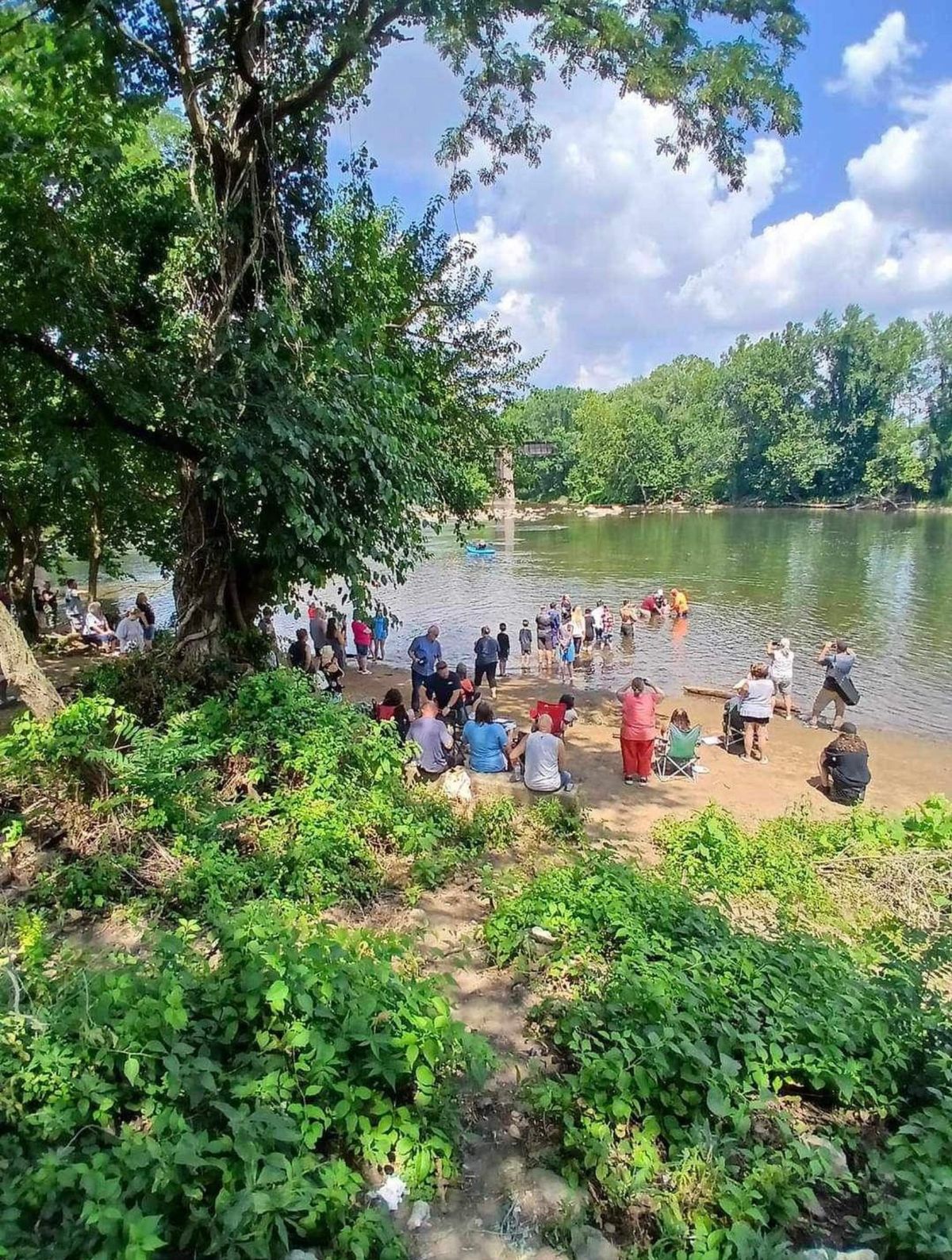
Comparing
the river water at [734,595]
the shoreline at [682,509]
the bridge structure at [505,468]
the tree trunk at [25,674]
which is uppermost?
the bridge structure at [505,468]

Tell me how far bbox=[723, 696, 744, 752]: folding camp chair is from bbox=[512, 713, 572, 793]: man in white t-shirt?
16.3 feet

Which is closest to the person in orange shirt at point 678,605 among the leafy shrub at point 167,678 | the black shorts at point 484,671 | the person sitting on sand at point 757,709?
the black shorts at point 484,671

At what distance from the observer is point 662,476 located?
79.1 m

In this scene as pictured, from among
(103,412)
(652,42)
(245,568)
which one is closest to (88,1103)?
(245,568)

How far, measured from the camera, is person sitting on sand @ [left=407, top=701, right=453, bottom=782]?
27.0ft

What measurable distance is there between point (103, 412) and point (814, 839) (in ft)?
29.3

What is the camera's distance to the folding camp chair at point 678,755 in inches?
400

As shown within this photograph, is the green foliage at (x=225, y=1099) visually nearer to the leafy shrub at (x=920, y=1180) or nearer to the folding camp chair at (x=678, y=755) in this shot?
the leafy shrub at (x=920, y=1180)

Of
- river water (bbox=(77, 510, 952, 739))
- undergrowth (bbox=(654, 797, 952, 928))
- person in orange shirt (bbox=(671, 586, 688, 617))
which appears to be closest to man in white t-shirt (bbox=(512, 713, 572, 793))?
undergrowth (bbox=(654, 797, 952, 928))

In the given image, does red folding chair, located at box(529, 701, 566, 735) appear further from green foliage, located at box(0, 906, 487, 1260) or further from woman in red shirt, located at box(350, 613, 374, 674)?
green foliage, located at box(0, 906, 487, 1260)

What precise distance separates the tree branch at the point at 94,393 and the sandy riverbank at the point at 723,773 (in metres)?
5.05

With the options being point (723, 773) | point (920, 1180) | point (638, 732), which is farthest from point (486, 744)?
point (920, 1180)

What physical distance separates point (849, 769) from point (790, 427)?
239ft

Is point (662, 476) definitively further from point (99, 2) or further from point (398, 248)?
point (99, 2)
